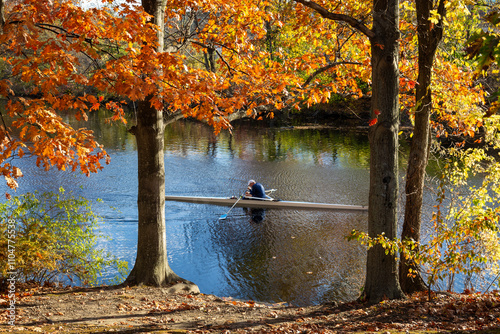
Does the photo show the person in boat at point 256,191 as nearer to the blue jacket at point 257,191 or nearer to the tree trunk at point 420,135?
the blue jacket at point 257,191

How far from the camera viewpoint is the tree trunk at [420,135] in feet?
20.3

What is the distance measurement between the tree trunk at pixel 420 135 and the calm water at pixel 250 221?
2.55 metres

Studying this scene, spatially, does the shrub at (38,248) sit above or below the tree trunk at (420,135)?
below

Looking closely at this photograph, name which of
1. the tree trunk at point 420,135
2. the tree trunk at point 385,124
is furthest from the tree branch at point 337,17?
the tree trunk at point 420,135

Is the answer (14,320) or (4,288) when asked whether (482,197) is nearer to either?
(14,320)

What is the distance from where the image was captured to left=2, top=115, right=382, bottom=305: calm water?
9195 mm

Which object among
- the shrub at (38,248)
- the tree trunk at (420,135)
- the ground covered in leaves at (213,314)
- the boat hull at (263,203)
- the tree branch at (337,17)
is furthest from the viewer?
the boat hull at (263,203)

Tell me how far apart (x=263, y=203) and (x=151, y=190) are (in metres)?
8.22

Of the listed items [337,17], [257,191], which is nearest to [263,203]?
[257,191]

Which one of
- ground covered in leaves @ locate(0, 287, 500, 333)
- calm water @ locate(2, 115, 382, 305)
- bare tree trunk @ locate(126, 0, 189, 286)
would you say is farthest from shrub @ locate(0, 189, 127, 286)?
calm water @ locate(2, 115, 382, 305)

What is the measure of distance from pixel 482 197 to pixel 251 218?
26.9 feet

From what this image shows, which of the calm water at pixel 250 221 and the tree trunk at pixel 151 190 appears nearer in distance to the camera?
the tree trunk at pixel 151 190

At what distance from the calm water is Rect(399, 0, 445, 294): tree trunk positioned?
2.55 m

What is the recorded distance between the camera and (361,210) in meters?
13.6
